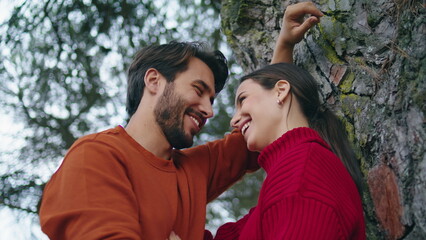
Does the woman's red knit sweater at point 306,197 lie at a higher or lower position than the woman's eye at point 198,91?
lower

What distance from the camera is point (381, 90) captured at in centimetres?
213

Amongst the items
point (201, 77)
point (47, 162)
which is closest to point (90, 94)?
point (47, 162)

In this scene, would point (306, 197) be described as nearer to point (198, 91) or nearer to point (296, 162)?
point (296, 162)

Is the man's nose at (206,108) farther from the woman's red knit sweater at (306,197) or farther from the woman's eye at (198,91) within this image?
the woman's red knit sweater at (306,197)

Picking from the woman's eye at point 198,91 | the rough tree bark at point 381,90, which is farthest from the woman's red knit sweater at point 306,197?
the woman's eye at point 198,91

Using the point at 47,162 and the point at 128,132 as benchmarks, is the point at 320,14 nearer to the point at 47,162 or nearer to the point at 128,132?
the point at 128,132

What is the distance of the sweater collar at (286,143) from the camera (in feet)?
6.59

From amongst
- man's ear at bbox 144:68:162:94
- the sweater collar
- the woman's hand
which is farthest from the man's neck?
the woman's hand

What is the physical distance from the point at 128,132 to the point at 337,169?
3.48 ft

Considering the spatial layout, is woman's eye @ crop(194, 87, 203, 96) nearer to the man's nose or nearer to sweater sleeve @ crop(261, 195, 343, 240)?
the man's nose

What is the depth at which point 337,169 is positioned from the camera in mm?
1911

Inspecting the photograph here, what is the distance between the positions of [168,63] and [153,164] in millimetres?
618

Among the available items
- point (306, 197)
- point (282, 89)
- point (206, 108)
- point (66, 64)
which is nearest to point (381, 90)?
point (282, 89)

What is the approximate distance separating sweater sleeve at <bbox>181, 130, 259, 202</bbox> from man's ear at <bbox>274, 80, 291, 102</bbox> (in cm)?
47
